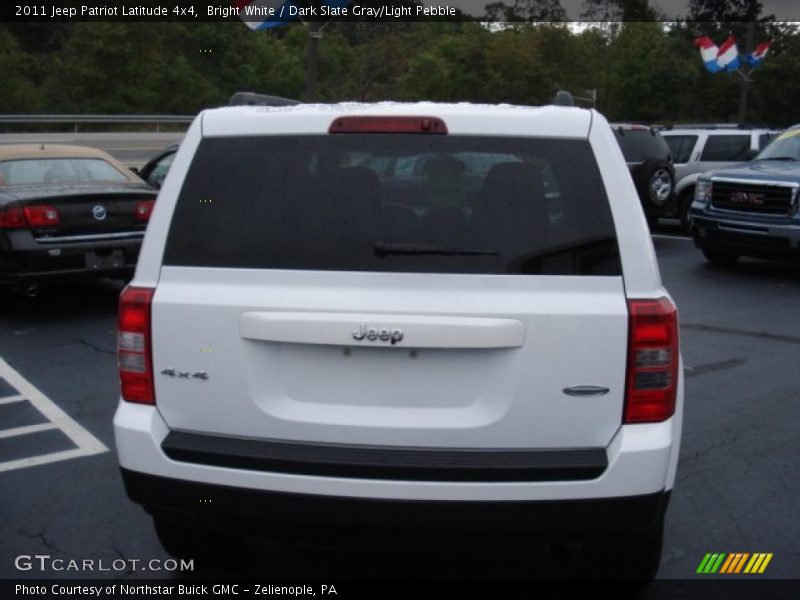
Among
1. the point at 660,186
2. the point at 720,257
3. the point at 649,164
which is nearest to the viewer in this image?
the point at 720,257

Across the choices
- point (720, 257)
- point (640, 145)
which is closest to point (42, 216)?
point (720, 257)

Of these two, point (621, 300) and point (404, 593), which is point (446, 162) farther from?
point (404, 593)

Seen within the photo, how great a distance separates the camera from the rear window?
317cm

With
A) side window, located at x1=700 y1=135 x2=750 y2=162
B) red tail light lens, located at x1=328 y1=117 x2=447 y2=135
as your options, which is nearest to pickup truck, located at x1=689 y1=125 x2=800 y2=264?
side window, located at x1=700 y1=135 x2=750 y2=162

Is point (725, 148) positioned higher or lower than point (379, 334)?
lower

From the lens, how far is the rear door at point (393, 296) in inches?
122

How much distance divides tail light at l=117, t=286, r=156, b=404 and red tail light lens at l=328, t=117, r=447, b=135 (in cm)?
86

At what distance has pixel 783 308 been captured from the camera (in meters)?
9.98

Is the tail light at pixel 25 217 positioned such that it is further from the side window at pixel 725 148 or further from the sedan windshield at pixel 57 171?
the side window at pixel 725 148

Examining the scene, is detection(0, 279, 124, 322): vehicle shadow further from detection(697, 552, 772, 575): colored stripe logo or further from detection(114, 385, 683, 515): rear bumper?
detection(697, 552, 772, 575): colored stripe logo

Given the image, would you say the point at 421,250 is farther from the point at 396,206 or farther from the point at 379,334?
the point at 379,334

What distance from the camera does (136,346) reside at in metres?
3.36

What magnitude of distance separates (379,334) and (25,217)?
647cm

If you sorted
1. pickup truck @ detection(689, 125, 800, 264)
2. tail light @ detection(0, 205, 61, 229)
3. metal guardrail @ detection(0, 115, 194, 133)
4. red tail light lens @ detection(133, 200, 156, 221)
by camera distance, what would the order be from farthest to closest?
1. metal guardrail @ detection(0, 115, 194, 133)
2. pickup truck @ detection(689, 125, 800, 264)
3. red tail light lens @ detection(133, 200, 156, 221)
4. tail light @ detection(0, 205, 61, 229)
